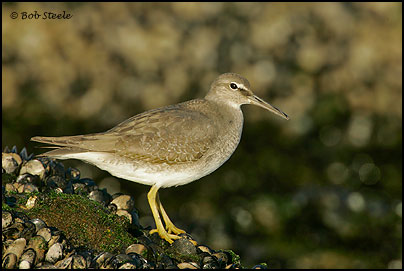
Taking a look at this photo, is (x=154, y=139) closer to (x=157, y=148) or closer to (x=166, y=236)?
(x=157, y=148)

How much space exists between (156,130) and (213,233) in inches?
144

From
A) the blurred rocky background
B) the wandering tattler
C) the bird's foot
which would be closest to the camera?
the bird's foot

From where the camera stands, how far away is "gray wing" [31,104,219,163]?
6.55m

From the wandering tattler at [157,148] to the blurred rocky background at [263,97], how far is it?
3.23 meters

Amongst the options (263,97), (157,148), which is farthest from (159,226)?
(263,97)

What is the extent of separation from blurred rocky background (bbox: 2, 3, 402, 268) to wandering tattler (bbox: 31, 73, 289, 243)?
10.6 feet

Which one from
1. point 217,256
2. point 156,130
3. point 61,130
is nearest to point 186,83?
point 61,130

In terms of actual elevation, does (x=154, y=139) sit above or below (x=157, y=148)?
above

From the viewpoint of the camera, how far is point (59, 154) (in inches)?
249

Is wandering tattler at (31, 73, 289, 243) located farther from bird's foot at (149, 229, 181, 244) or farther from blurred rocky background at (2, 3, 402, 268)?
blurred rocky background at (2, 3, 402, 268)

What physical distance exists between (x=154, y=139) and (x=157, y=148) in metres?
0.12

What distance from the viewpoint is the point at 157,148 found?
661 cm

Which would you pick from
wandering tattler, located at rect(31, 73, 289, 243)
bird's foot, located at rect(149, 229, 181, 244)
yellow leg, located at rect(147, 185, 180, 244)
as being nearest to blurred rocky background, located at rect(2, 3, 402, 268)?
yellow leg, located at rect(147, 185, 180, 244)

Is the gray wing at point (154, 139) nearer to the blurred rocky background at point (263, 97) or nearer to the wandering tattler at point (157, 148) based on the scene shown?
the wandering tattler at point (157, 148)
